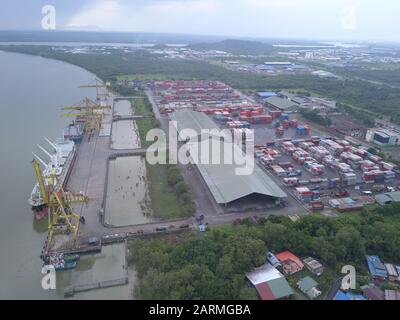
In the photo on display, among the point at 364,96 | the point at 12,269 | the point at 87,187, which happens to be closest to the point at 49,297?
the point at 12,269

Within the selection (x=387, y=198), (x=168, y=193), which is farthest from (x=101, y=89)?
(x=387, y=198)

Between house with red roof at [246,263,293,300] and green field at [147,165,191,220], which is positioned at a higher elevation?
green field at [147,165,191,220]

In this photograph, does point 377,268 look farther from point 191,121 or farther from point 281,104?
point 281,104

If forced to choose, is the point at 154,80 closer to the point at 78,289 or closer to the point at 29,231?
the point at 29,231

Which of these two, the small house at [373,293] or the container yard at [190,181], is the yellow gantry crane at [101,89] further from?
the small house at [373,293]

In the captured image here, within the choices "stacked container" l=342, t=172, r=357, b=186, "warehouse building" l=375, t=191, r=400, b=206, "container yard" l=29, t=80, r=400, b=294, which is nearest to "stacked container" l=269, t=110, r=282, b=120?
"container yard" l=29, t=80, r=400, b=294

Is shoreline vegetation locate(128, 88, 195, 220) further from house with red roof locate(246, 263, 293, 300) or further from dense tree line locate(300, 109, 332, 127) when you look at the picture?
dense tree line locate(300, 109, 332, 127)
